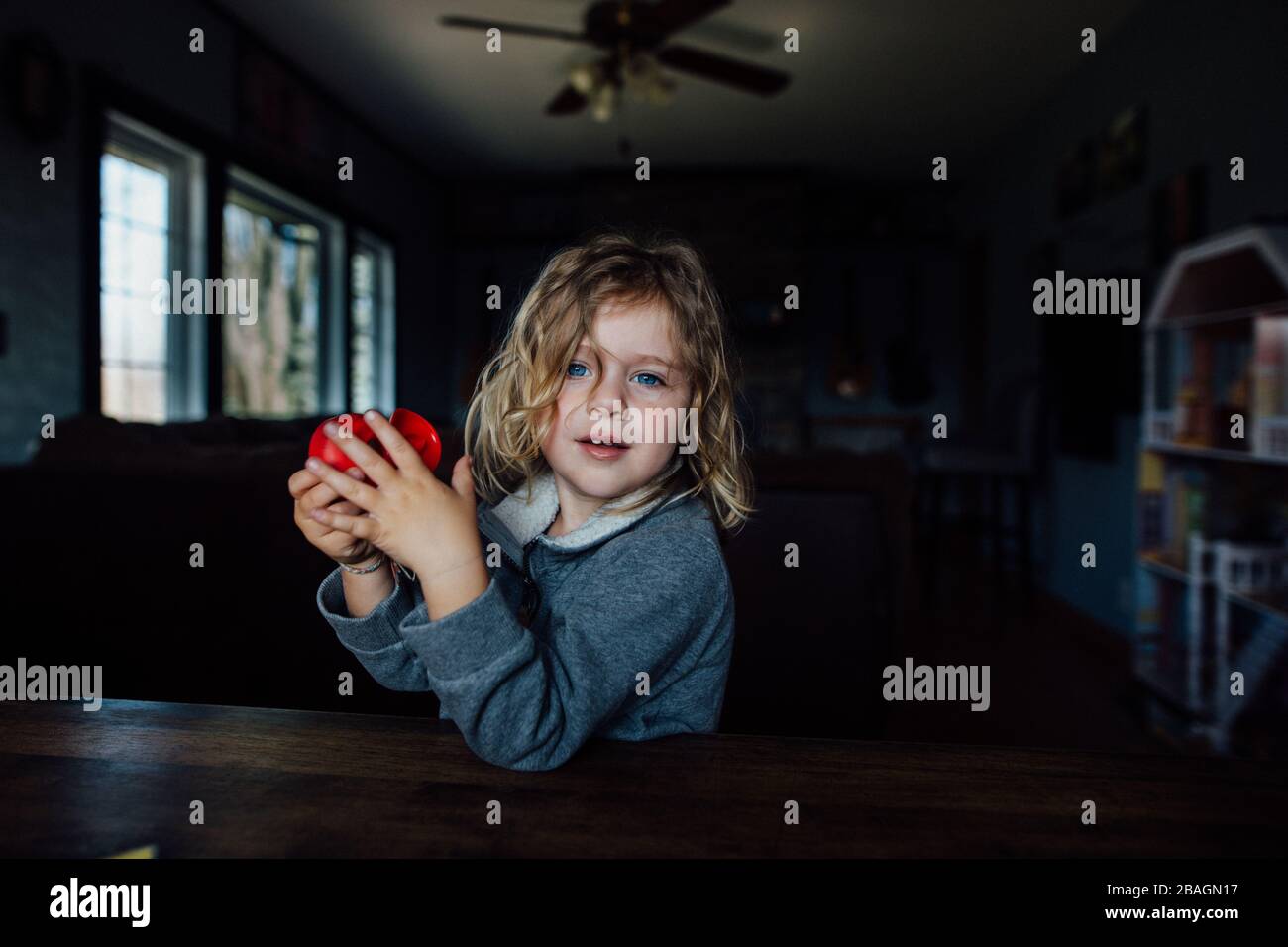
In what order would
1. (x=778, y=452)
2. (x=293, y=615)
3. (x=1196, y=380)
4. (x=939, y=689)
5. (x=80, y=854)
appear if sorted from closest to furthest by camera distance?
(x=80, y=854)
(x=293, y=615)
(x=778, y=452)
(x=1196, y=380)
(x=939, y=689)

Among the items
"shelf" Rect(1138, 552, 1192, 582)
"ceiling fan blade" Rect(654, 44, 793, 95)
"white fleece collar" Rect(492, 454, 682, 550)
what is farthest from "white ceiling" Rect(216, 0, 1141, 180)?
"white fleece collar" Rect(492, 454, 682, 550)

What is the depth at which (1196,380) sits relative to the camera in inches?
91.9

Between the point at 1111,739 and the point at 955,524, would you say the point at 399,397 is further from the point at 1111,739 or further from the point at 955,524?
the point at 1111,739

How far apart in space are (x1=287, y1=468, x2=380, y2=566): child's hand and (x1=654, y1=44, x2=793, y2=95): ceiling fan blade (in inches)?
117

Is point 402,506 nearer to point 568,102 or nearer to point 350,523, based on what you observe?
point 350,523

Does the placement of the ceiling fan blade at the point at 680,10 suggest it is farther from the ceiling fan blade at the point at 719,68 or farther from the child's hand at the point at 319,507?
the child's hand at the point at 319,507

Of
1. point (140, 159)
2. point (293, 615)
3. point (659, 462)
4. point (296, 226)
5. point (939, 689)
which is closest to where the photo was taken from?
point (659, 462)

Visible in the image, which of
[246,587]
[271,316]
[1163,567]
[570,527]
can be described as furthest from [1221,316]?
[271,316]

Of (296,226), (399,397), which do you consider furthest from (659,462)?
(399,397)

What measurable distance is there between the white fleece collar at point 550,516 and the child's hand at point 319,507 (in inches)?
6.8

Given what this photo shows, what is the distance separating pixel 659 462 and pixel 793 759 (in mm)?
295

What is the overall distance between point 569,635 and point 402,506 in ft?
0.49

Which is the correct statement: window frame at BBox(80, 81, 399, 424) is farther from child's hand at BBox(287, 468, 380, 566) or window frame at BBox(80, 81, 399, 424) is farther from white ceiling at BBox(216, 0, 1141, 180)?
child's hand at BBox(287, 468, 380, 566)

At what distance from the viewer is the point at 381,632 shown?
685 millimetres
